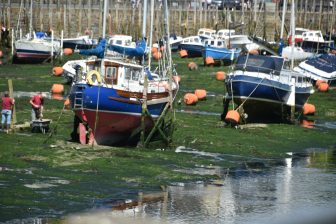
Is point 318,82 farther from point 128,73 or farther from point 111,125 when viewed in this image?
point 111,125

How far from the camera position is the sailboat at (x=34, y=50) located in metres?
77.2

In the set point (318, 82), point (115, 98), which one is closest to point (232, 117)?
point (115, 98)

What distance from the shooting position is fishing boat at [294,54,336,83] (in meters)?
65.9

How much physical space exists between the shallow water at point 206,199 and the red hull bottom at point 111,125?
4.71 m

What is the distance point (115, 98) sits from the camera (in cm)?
3800

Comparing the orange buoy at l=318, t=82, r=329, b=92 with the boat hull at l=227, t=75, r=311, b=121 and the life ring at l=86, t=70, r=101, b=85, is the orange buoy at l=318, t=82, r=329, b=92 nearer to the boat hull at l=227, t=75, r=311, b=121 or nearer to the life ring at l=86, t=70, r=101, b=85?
the boat hull at l=227, t=75, r=311, b=121

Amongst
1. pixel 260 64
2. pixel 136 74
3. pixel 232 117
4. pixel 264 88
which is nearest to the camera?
pixel 136 74

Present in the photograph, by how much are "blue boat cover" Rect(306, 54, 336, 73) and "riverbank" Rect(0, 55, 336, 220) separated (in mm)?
13847

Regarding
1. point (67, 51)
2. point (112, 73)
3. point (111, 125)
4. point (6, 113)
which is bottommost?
point (67, 51)

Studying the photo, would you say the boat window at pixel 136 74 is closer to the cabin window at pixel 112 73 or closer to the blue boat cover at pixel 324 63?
the cabin window at pixel 112 73

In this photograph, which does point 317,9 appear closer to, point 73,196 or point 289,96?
point 289,96

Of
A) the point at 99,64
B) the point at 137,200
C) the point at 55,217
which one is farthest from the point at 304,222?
the point at 99,64

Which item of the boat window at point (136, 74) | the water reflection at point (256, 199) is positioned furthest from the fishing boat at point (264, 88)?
the water reflection at point (256, 199)

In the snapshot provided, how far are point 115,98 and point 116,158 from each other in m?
3.75
